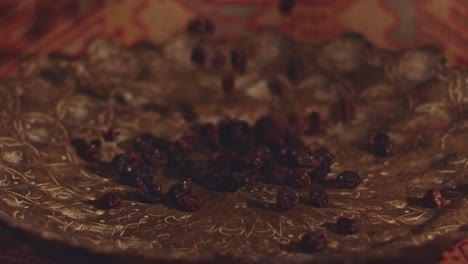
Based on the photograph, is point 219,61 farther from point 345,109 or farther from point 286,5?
point 345,109

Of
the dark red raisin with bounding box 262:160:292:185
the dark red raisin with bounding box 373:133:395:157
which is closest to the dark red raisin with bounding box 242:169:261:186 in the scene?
the dark red raisin with bounding box 262:160:292:185

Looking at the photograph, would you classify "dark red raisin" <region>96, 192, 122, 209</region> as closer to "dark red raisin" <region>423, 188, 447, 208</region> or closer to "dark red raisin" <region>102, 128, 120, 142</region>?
"dark red raisin" <region>102, 128, 120, 142</region>

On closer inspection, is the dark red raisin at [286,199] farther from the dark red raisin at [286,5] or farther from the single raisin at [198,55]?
the dark red raisin at [286,5]

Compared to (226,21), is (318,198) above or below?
below

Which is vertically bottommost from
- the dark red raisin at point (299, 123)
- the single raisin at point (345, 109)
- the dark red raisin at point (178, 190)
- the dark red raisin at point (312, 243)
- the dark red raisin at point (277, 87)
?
the dark red raisin at point (312, 243)

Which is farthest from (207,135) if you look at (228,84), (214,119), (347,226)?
(347,226)

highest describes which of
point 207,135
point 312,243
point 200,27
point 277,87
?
point 200,27

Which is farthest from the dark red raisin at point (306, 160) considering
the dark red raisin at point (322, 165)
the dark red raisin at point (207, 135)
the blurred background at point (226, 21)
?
the blurred background at point (226, 21)
